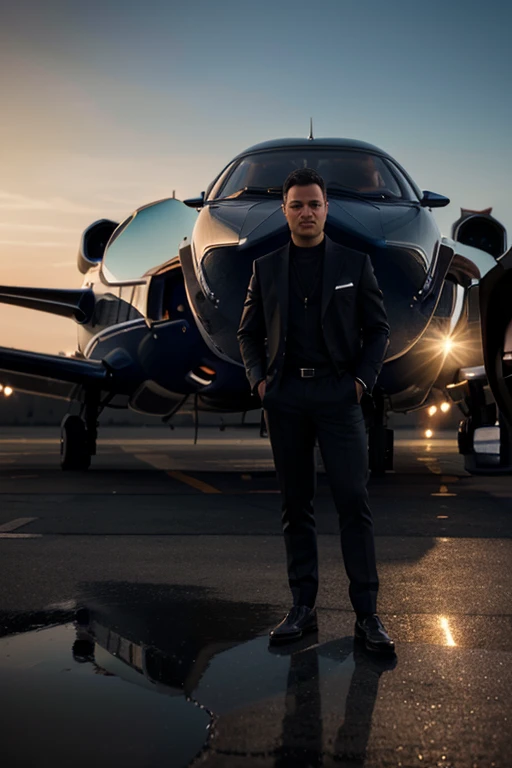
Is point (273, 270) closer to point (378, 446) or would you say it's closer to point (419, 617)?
point (419, 617)

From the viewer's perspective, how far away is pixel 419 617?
15.2ft

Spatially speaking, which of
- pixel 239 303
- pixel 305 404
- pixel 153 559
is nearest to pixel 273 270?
pixel 305 404

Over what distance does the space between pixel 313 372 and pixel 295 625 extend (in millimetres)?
1089

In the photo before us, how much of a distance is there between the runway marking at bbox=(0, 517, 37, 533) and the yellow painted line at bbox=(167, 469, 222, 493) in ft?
Result: 10.9

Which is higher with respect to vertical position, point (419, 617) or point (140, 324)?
point (140, 324)

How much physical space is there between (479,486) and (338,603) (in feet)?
26.3

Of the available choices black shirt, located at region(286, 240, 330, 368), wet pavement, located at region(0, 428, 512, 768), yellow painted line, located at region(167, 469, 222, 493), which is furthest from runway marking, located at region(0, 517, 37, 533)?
black shirt, located at region(286, 240, 330, 368)

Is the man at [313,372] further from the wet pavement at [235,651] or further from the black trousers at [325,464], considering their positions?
the wet pavement at [235,651]

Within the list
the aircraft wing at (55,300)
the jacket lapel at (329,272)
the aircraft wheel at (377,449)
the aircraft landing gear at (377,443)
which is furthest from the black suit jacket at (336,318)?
the aircraft wing at (55,300)

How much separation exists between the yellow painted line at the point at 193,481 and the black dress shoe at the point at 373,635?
24.5 ft

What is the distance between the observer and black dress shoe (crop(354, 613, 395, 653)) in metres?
3.89

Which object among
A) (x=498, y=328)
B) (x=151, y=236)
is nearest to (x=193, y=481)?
(x=151, y=236)

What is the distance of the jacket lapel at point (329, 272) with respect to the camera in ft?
14.2

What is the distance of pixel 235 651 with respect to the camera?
3947 mm
